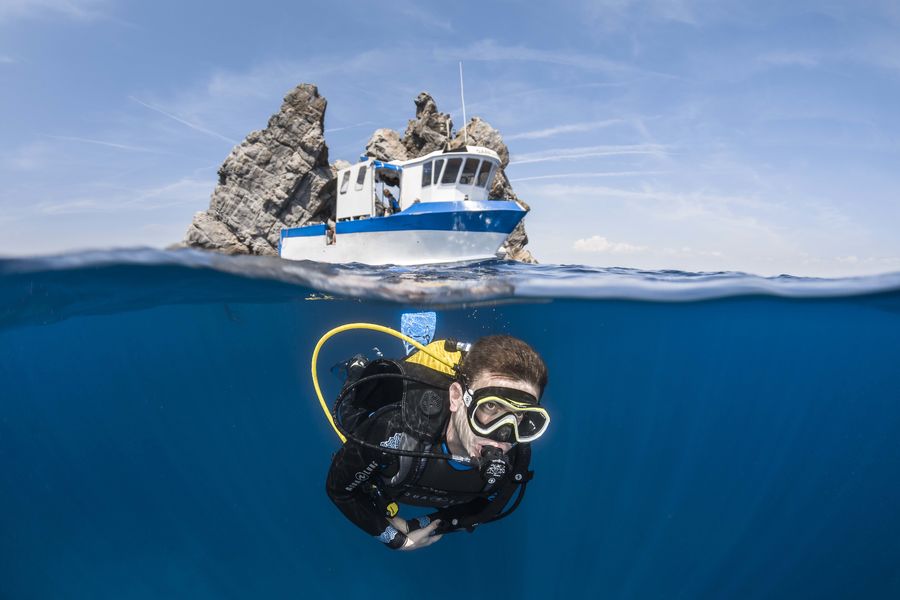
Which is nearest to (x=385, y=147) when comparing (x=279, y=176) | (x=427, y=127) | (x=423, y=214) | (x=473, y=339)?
(x=427, y=127)

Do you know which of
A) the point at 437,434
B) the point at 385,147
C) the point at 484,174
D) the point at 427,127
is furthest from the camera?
the point at 385,147

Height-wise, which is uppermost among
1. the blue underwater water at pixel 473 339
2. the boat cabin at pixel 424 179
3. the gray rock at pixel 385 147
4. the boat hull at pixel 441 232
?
the gray rock at pixel 385 147

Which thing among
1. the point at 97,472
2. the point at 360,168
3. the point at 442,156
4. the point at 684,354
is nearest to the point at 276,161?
the point at 360,168

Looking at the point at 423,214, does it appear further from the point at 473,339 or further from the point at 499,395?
the point at 499,395

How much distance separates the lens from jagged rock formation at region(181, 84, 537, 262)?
41.8 m

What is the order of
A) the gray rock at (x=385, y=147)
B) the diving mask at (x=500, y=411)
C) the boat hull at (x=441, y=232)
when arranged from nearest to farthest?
the diving mask at (x=500, y=411)
the boat hull at (x=441, y=232)
the gray rock at (x=385, y=147)

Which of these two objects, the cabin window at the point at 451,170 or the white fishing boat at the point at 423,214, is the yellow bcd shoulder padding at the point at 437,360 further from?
the cabin window at the point at 451,170

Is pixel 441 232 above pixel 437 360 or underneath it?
above

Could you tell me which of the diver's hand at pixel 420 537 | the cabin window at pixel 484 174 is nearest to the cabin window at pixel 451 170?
the cabin window at pixel 484 174

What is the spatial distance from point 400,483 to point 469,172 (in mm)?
19680

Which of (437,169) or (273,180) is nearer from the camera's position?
(437,169)

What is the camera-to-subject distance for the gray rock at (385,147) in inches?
1789

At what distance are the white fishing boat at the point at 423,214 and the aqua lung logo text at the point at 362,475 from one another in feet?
55.5

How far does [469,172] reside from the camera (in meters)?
21.8
